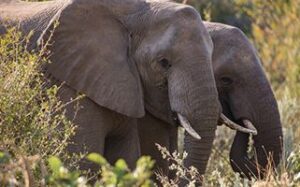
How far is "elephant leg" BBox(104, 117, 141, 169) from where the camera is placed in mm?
8258

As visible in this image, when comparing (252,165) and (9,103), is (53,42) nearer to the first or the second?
(9,103)

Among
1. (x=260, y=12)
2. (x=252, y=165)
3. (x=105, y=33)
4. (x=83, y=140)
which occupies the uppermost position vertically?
(x=105, y=33)

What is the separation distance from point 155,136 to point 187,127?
91cm

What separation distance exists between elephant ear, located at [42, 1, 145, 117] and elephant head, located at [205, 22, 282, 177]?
0.92m

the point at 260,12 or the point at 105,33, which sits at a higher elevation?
the point at 105,33

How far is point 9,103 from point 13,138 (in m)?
0.20

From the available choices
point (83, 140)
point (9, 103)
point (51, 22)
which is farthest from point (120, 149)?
point (9, 103)

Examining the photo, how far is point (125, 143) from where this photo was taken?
326 inches

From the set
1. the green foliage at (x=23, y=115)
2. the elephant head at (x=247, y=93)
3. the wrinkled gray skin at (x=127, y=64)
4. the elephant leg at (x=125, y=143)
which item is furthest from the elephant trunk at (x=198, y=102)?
the green foliage at (x=23, y=115)

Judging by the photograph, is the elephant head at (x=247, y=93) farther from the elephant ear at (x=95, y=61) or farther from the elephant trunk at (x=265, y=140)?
the elephant ear at (x=95, y=61)

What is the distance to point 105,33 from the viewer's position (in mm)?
8148

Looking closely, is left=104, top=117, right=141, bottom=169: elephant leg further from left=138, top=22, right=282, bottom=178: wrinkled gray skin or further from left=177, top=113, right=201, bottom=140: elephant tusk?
left=177, top=113, right=201, bottom=140: elephant tusk

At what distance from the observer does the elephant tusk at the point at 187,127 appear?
768 centimetres

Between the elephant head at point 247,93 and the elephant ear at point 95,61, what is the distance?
92 centimetres
